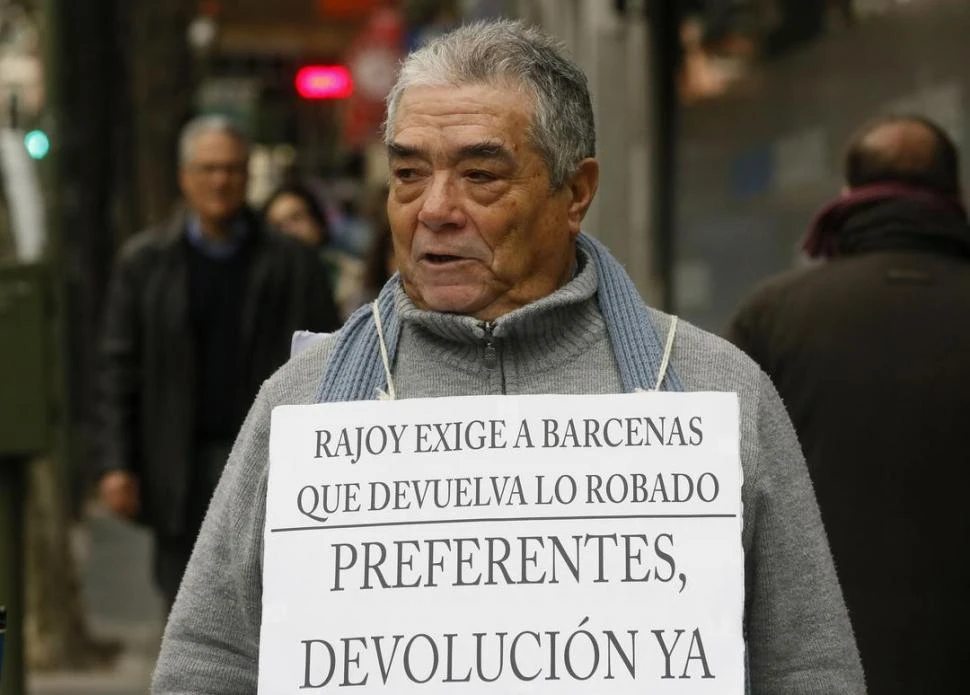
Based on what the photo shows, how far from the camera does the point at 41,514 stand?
32.3 ft

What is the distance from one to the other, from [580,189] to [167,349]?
14.7 feet

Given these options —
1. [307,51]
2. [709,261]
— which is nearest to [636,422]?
[709,261]

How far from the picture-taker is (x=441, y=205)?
3105 mm

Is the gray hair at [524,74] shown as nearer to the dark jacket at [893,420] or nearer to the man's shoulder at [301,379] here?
the man's shoulder at [301,379]

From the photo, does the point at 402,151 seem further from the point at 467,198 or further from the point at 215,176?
the point at 215,176

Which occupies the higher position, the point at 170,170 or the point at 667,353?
the point at 170,170

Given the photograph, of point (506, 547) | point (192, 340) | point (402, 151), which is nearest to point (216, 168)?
point (192, 340)

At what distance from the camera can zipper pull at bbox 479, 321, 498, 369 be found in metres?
3.15

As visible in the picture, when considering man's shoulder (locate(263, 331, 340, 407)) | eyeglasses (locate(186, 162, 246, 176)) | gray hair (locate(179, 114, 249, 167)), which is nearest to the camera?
man's shoulder (locate(263, 331, 340, 407))

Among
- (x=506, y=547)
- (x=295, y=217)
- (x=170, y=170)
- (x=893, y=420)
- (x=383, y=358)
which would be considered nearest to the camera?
(x=506, y=547)

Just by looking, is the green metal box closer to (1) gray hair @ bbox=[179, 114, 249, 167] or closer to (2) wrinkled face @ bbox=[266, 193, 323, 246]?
(1) gray hair @ bbox=[179, 114, 249, 167]

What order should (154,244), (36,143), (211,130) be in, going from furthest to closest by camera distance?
1. (36,143)
2. (211,130)
3. (154,244)

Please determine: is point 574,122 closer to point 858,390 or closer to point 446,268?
Answer: point 446,268

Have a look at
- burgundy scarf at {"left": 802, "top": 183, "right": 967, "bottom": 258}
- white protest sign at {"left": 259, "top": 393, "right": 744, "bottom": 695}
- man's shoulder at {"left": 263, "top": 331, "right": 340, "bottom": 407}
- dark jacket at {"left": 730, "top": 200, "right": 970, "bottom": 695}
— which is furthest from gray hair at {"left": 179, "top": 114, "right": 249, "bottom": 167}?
white protest sign at {"left": 259, "top": 393, "right": 744, "bottom": 695}
